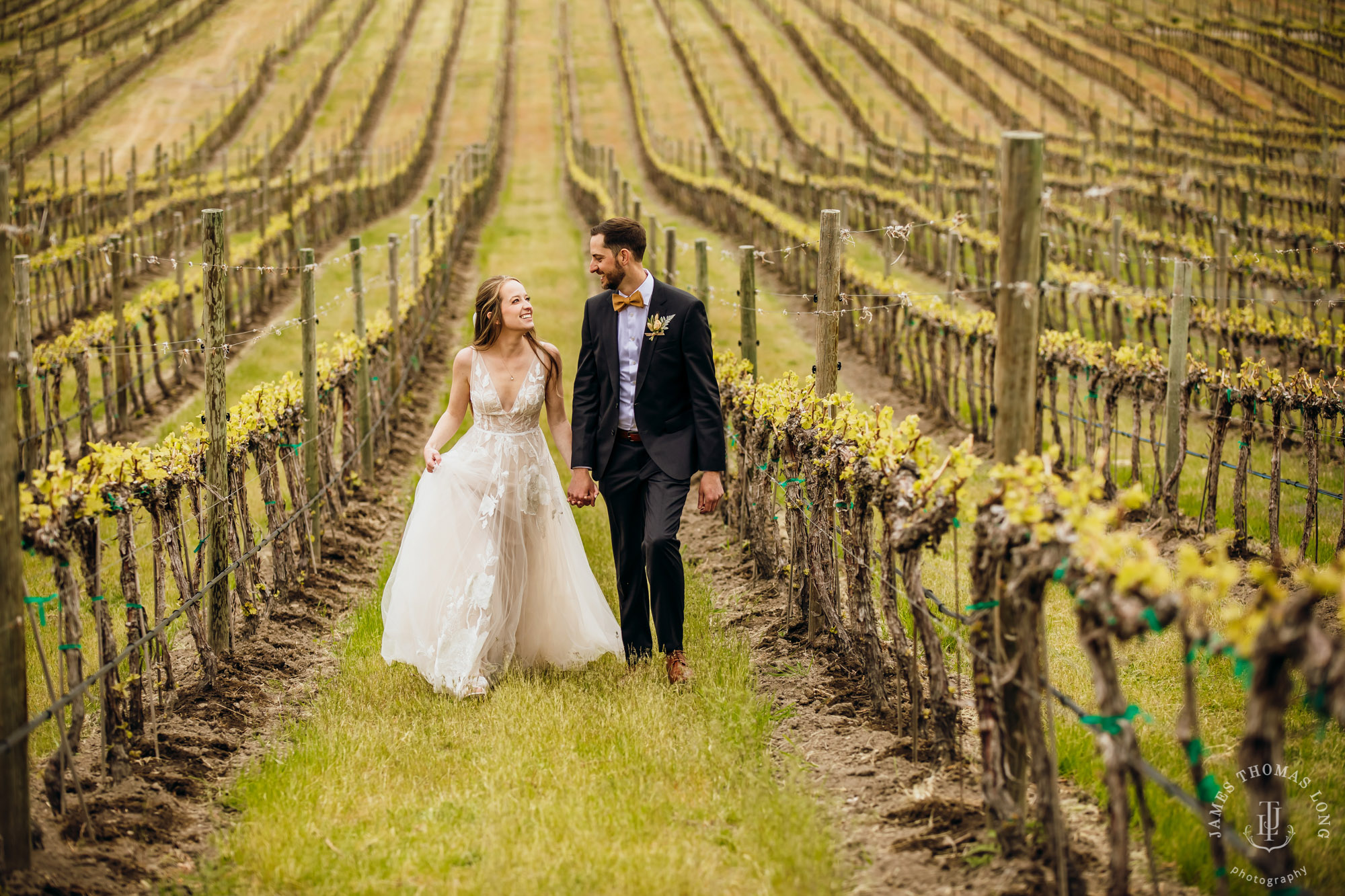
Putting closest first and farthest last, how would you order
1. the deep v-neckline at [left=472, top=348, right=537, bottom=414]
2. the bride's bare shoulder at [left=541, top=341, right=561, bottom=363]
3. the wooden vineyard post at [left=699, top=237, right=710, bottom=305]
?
the deep v-neckline at [left=472, top=348, right=537, bottom=414]
the bride's bare shoulder at [left=541, top=341, right=561, bottom=363]
the wooden vineyard post at [left=699, top=237, right=710, bottom=305]


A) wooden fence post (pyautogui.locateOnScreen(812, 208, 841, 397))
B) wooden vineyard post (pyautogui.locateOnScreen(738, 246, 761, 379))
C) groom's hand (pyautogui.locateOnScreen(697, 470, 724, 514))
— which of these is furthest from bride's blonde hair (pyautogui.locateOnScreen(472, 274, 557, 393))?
wooden vineyard post (pyautogui.locateOnScreen(738, 246, 761, 379))

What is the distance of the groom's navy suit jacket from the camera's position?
531 centimetres

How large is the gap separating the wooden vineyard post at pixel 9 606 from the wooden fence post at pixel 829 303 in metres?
3.77

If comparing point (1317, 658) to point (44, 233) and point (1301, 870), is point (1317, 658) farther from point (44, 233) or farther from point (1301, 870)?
point (44, 233)

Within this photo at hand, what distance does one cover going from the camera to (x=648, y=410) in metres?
5.32

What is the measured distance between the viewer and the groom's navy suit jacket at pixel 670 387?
209 inches

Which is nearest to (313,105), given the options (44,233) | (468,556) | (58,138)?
(58,138)

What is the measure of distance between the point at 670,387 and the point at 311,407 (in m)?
3.53

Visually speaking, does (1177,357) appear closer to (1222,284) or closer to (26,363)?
(1222,284)

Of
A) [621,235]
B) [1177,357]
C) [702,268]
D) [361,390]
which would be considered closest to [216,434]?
[621,235]

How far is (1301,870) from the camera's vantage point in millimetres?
3545

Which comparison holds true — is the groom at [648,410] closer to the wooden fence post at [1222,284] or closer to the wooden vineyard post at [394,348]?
the wooden vineyard post at [394,348]

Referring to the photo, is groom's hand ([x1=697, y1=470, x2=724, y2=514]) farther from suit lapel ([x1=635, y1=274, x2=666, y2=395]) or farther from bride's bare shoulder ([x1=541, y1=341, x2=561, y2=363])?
bride's bare shoulder ([x1=541, y1=341, x2=561, y2=363])

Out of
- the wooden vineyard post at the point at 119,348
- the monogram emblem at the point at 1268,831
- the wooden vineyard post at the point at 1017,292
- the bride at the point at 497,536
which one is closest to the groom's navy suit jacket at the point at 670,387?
the bride at the point at 497,536
